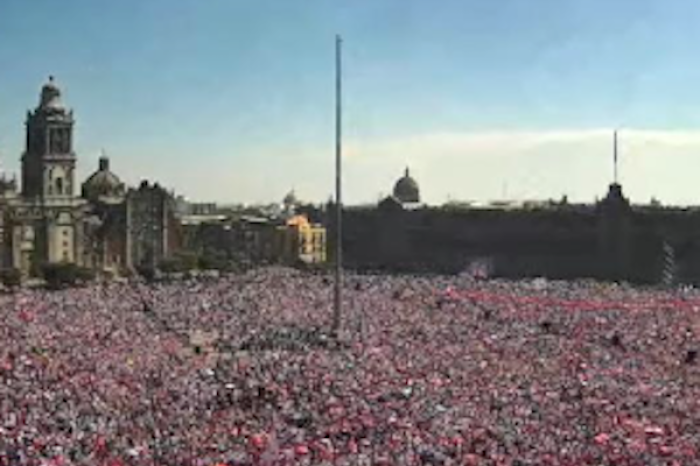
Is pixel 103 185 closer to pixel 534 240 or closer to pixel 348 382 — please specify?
pixel 534 240

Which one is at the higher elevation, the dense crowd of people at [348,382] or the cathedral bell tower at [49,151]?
the cathedral bell tower at [49,151]

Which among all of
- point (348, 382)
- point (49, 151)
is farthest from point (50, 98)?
point (348, 382)

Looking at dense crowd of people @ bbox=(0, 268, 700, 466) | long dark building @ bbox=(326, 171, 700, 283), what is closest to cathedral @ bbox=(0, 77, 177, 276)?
long dark building @ bbox=(326, 171, 700, 283)

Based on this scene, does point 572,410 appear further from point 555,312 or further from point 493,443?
point 555,312

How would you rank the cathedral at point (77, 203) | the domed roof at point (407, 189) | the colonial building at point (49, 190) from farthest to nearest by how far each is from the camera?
the domed roof at point (407, 189) → the cathedral at point (77, 203) → the colonial building at point (49, 190)

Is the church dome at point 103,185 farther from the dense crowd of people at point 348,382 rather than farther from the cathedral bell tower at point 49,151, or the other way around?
the dense crowd of people at point 348,382

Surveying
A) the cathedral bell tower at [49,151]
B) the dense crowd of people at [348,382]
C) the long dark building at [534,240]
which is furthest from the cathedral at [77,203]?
the dense crowd of people at [348,382]
